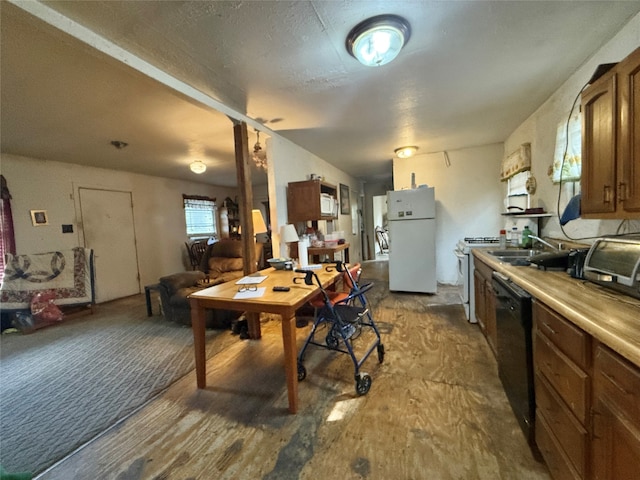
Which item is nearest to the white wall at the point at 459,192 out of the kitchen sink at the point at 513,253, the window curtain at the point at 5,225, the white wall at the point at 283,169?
the white wall at the point at 283,169

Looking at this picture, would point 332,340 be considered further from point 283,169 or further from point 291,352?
point 283,169

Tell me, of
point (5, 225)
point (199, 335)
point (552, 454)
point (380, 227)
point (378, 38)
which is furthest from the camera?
point (380, 227)

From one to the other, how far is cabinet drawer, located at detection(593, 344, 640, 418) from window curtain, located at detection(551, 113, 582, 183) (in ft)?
5.62

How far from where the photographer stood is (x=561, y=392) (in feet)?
3.53

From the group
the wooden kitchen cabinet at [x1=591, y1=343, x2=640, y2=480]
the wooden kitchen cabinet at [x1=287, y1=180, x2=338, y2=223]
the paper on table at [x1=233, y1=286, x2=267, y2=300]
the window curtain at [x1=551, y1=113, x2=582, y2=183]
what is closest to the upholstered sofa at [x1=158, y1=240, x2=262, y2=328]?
the wooden kitchen cabinet at [x1=287, y1=180, x2=338, y2=223]

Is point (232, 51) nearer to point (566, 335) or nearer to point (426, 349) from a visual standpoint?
point (566, 335)

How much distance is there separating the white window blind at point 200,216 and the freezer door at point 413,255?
481 cm

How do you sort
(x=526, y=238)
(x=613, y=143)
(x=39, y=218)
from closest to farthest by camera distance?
1. (x=613, y=143)
2. (x=526, y=238)
3. (x=39, y=218)

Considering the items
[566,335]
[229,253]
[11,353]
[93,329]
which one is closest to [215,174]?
[229,253]

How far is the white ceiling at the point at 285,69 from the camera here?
54.4 inches

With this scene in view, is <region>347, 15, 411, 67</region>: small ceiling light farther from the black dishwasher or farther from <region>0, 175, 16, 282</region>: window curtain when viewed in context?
<region>0, 175, 16, 282</region>: window curtain

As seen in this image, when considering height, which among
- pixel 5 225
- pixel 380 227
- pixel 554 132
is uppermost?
pixel 554 132

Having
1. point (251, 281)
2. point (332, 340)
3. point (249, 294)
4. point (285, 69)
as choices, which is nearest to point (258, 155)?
point (285, 69)

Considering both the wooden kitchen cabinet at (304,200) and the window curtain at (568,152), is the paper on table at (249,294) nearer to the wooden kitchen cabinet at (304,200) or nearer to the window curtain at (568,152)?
the wooden kitchen cabinet at (304,200)
